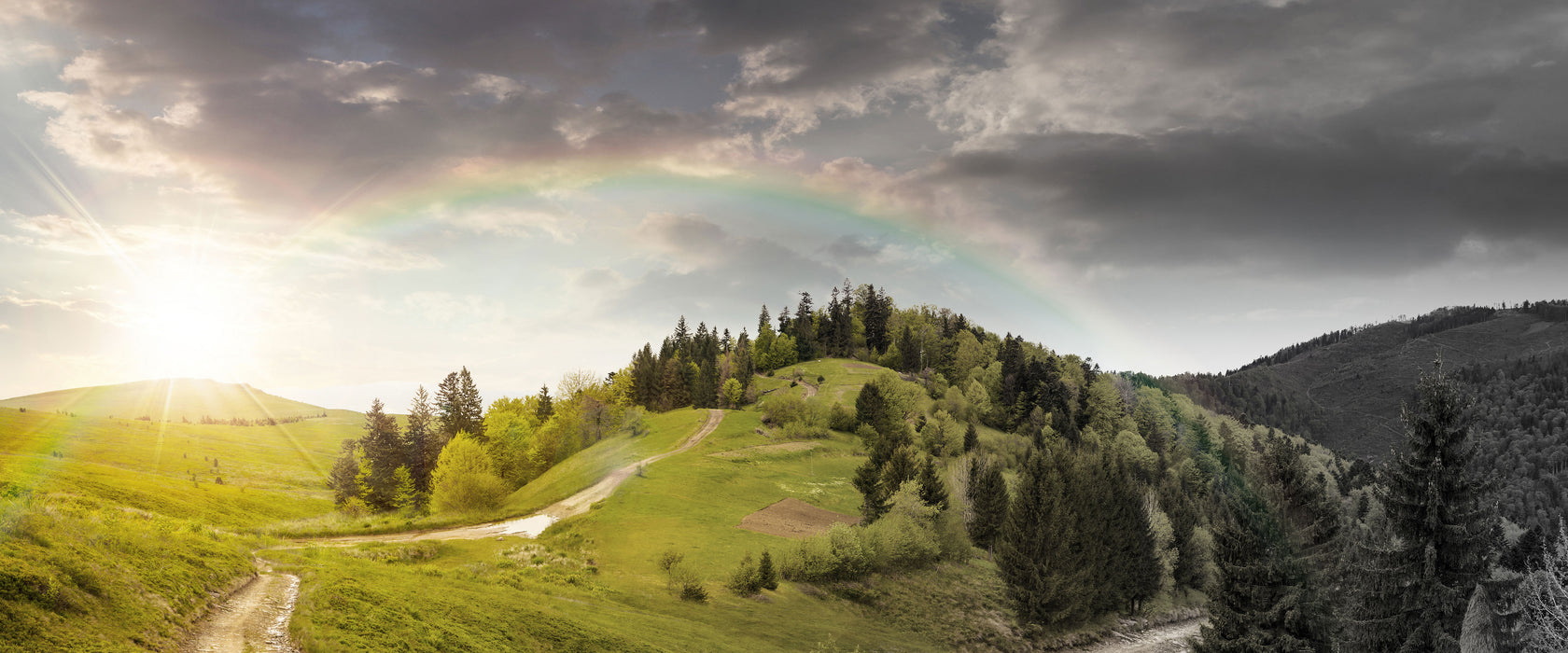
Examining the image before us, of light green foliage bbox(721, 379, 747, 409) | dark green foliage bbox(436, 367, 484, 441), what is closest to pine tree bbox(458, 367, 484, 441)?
dark green foliage bbox(436, 367, 484, 441)

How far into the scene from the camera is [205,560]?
942 inches

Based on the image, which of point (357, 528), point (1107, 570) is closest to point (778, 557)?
point (1107, 570)

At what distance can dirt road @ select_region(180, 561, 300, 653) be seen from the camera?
63.8 ft

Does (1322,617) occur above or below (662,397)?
below

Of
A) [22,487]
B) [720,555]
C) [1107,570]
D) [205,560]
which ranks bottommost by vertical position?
[1107,570]

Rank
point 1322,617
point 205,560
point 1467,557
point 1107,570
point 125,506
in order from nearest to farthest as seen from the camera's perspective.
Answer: point 205,560 → point 1467,557 → point 1322,617 → point 125,506 → point 1107,570

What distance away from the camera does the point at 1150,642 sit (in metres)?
62.3

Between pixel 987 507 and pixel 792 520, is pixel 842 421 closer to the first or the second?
pixel 987 507

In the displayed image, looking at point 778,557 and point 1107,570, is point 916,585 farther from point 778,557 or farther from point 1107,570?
point 1107,570

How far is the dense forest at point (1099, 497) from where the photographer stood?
94.0ft

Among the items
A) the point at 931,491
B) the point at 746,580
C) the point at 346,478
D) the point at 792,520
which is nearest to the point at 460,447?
the point at 346,478

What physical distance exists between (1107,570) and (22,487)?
7328cm

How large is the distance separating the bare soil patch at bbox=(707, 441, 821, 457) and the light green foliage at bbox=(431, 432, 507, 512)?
3089 centimetres

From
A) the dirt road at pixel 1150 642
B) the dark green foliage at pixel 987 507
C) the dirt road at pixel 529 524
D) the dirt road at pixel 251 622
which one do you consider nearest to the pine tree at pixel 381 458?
the dirt road at pixel 529 524
